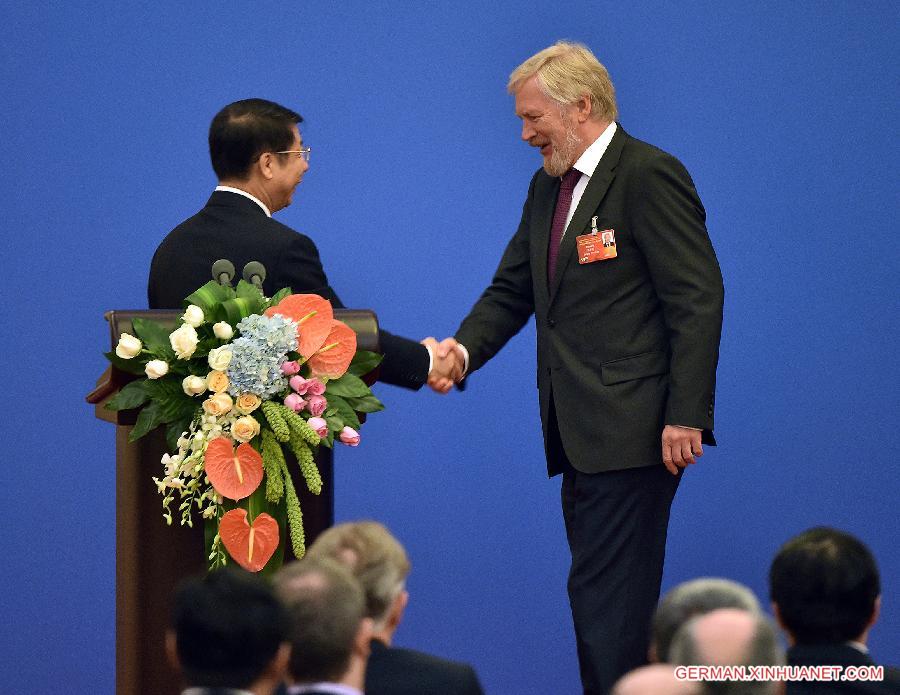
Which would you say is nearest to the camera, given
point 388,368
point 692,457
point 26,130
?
point 692,457

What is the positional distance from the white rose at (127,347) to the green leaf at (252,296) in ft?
0.72

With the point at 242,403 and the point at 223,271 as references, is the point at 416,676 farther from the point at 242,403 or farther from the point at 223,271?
the point at 223,271

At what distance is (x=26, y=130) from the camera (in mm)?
4711

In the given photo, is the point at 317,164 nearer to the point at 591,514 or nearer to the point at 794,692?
the point at 591,514

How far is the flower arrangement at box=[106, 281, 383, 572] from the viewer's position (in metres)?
2.73

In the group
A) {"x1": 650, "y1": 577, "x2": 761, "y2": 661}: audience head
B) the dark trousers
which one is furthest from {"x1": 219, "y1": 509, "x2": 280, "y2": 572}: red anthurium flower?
{"x1": 650, "y1": 577, "x2": 761, "y2": 661}: audience head

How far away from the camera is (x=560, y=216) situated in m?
3.50

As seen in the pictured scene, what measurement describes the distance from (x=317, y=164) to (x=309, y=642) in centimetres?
295

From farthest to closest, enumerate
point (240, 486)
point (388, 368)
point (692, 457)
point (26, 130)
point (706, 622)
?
1. point (26, 130)
2. point (388, 368)
3. point (692, 457)
4. point (240, 486)
5. point (706, 622)

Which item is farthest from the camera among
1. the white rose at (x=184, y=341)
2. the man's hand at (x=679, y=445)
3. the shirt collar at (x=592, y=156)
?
the shirt collar at (x=592, y=156)

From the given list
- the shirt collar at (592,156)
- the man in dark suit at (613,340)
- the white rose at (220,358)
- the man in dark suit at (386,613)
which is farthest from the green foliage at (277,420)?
the shirt collar at (592,156)

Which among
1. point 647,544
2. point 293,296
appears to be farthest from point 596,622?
point 293,296

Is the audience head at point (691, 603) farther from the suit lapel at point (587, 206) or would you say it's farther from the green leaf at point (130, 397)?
the suit lapel at point (587, 206)

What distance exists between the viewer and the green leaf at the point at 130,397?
109 inches
